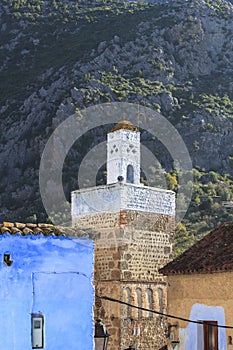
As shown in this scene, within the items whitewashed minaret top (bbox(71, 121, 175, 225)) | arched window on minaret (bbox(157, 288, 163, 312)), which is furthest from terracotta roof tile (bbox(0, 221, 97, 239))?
arched window on minaret (bbox(157, 288, 163, 312))

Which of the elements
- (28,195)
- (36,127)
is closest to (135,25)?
(36,127)

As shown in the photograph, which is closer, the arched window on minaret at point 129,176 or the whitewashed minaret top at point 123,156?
the whitewashed minaret top at point 123,156

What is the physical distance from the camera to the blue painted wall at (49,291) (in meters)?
8.70

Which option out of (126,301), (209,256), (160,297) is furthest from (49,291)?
(160,297)

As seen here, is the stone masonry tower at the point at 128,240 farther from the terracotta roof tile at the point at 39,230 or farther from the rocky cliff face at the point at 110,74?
the rocky cliff face at the point at 110,74

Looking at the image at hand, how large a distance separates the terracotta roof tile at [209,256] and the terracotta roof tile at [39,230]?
3.04 metres

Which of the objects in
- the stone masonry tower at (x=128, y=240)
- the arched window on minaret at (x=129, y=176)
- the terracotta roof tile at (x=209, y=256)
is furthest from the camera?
the arched window on minaret at (x=129, y=176)

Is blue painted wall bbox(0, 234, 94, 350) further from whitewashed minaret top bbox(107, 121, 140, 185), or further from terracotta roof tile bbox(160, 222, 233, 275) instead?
whitewashed minaret top bbox(107, 121, 140, 185)

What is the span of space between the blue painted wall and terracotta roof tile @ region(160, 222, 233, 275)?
312 centimetres

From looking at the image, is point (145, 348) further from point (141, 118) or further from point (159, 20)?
point (159, 20)

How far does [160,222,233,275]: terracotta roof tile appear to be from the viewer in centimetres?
1192

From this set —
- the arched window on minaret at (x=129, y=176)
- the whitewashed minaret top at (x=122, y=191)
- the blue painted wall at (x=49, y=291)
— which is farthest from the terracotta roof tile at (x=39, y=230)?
the arched window on minaret at (x=129, y=176)

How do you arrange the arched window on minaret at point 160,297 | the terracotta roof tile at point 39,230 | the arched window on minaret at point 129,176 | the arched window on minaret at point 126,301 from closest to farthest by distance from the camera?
the terracotta roof tile at point 39,230 → the arched window on minaret at point 126,301 → the arched window on minaret at point 160,297 → the arched window on minaret at point 129,176

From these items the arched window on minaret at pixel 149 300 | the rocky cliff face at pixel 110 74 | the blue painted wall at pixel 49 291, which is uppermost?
the rocky cliff face at pixel 110 74
